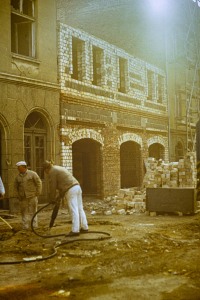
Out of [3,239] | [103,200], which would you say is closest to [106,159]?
[103,200]

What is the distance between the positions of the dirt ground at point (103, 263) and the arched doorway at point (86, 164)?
6363 millimetres

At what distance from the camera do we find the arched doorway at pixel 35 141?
12516 millimetres

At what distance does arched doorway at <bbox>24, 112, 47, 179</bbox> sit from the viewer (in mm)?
12516

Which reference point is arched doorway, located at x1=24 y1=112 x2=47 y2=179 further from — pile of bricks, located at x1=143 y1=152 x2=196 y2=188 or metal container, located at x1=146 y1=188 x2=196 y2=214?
pile of bricks, located at x1=143 y1=152 x2=196 y2=188

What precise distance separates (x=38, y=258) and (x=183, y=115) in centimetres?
1701

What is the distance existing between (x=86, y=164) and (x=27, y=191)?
738 cm

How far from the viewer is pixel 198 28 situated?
23.5m

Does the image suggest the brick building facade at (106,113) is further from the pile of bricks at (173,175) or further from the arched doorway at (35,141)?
the pile of bricks at (173,175)

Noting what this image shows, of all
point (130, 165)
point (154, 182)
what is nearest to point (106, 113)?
point (130, 165)

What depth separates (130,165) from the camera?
1814cm

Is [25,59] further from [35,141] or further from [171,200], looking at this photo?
[171,200]

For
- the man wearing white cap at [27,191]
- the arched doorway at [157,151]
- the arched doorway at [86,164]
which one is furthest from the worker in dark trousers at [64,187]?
the arched doorway at [157,151]

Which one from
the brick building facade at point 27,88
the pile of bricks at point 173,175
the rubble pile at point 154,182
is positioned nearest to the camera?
the brick building facade at point 27,88

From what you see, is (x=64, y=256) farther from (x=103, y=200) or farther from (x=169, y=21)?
(x=169, y=21)
